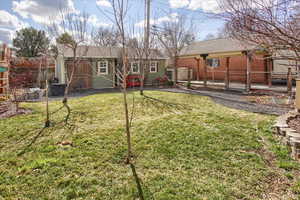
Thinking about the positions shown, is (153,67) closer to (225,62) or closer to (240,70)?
(225,62)

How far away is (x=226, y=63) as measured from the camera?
1380 centimetres

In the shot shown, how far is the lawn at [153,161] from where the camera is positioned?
266 centimetres

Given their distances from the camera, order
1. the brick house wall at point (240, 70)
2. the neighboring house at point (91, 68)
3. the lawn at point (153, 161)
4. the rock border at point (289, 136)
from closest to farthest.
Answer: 1. the lawn at point (153, 161)
2. the rock border at point (289, 136)
3. the neighboring house at point (91, 68)
4. the brick house wall at point (240, 70)

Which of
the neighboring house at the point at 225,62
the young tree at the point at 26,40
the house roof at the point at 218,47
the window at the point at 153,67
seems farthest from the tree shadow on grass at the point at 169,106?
the young tree at the point at 26,40

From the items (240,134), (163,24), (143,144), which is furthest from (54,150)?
(163,24)

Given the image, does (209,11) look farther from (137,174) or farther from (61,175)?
(61,175)

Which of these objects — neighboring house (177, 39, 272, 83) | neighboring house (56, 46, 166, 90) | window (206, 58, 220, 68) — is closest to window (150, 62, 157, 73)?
neighboring house (56, 46, 166, 90)

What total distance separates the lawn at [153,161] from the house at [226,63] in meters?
8.64

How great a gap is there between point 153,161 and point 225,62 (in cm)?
1749

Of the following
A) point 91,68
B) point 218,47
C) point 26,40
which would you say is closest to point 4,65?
point 91,68

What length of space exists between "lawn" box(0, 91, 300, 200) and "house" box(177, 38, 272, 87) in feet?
28.4

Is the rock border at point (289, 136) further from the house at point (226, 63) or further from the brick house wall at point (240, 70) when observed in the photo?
the brick house wall at point (240, 70)

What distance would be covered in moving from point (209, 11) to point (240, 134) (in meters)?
2.94

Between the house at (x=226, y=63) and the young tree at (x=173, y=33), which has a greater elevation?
the young tree at (x=173, y=33)
